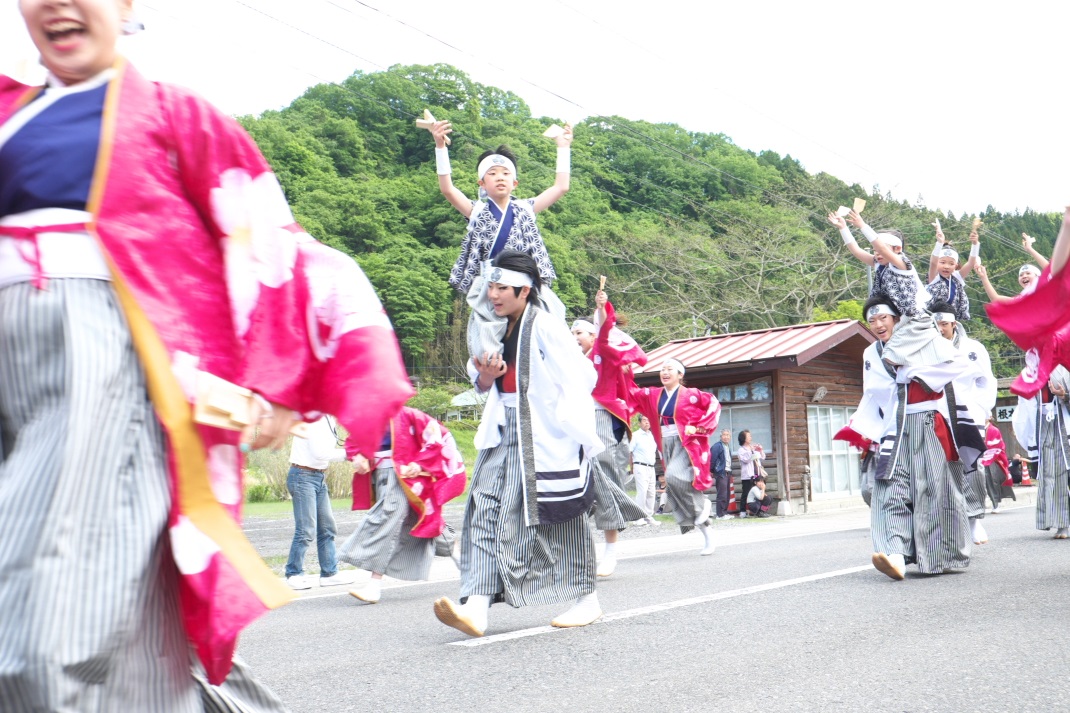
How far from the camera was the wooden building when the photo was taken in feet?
73.9

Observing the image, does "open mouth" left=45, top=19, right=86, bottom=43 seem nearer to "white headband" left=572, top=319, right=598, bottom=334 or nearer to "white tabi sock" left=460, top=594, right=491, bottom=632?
"white tabi sock" left=460, top=594, right=491, bottom=632

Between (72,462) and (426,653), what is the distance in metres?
3.33

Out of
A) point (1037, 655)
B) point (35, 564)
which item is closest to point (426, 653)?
point (1037, 655)

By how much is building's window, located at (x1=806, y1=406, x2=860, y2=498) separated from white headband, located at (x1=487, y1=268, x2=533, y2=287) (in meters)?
18.7

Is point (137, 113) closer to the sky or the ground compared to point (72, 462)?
closer to the sky

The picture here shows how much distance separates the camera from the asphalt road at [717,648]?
4.23m

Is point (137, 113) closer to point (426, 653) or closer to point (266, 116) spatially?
point (426, 653)

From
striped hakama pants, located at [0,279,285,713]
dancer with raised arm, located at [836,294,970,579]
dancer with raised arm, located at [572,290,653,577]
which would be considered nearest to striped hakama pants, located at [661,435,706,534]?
dancer with raised arm, located at [572,290,653,577]

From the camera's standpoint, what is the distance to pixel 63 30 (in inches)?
104

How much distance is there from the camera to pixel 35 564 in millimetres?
2277

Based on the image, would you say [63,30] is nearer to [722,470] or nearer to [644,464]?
[644,464]

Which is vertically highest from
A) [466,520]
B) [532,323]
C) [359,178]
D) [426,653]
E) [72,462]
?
[359,178]

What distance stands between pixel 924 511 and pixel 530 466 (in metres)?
3.42

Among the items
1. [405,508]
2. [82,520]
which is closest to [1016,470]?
[405,508]
